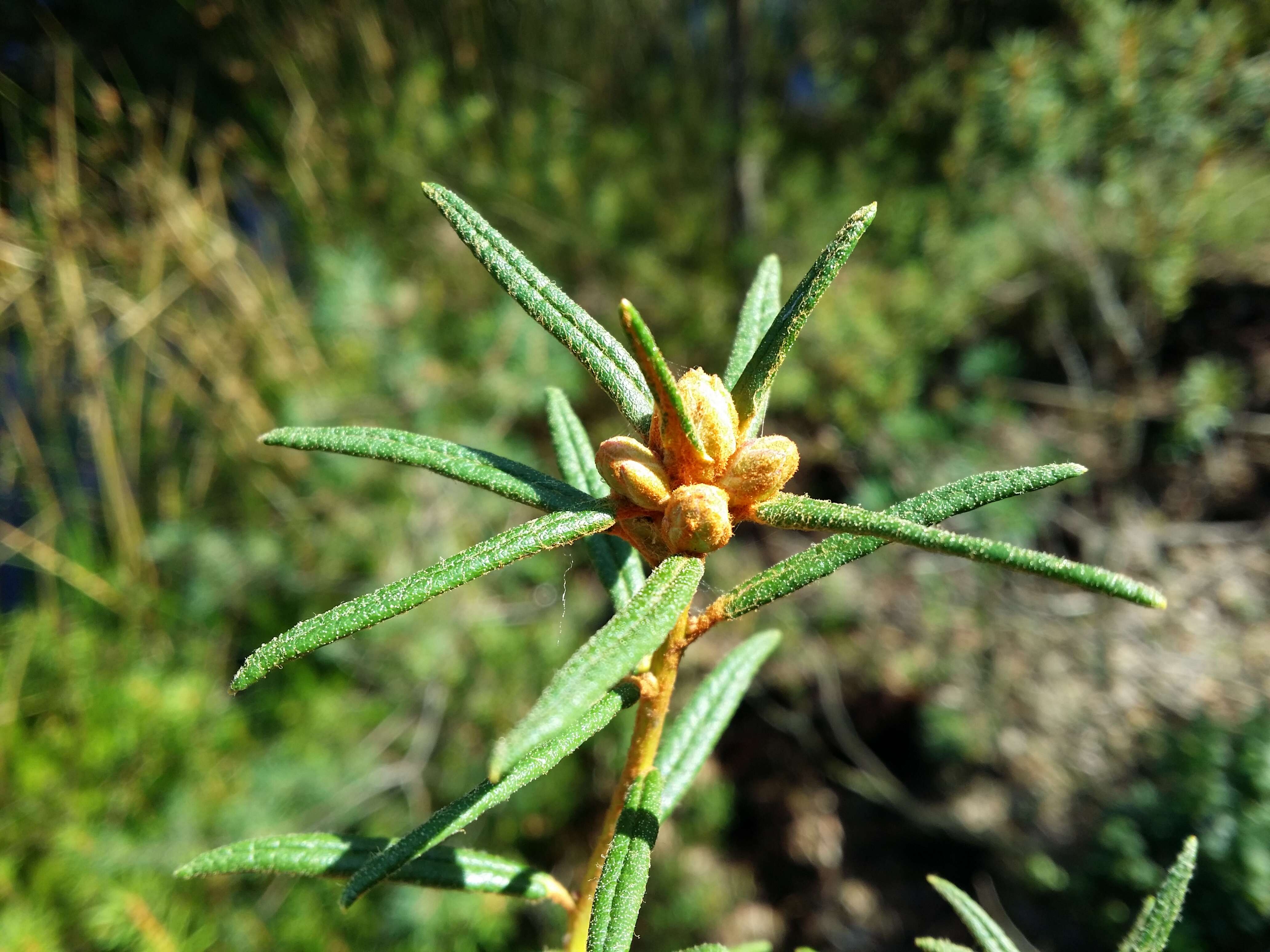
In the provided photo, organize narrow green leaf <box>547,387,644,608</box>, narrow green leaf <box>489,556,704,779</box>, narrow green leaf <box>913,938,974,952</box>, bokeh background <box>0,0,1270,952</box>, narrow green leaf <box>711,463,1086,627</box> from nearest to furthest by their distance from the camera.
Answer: narrow green leaf <box>489,556,704,779</box> → narrow green leaf <box>711,463,1086,627</box> → narrow green leaf <box>913,938,974,952</box> → narrow green leaf <box>547,387,644,608</box> → bokeh background <box>0,0,1270,952</box>

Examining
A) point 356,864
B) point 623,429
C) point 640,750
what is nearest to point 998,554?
point 640,750

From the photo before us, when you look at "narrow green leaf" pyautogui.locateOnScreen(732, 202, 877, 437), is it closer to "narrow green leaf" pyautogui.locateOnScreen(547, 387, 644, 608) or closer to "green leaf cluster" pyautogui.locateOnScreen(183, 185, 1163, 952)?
"green leaf cluster" pyautogui.locateOnScreen(183, 185, 1163, 952)

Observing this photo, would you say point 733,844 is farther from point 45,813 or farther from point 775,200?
point 775,200

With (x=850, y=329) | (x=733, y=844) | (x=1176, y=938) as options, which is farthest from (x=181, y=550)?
(x=1176, y=938)

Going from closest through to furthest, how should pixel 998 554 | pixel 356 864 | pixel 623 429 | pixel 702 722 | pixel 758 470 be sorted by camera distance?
pixel 998 554, pixel 758 470, pixel 356 864, pixel 702 722, pixel 623 429

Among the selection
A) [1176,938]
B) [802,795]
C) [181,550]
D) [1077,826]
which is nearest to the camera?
[1176,938]

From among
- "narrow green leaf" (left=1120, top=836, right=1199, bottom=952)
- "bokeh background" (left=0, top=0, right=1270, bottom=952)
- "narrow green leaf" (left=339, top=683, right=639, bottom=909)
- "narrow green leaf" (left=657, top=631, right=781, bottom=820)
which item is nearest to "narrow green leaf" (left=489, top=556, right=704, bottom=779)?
"narrow green leaf" (left=339, top=683, right=639, bottom=909)

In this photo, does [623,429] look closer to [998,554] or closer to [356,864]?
[356,864]
